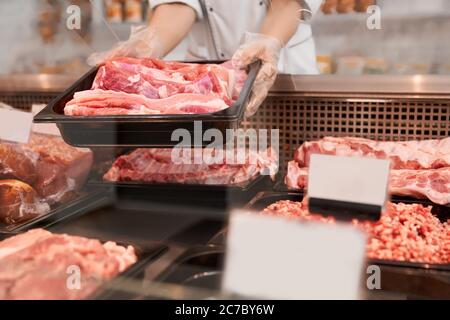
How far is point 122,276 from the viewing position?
1.10 metres

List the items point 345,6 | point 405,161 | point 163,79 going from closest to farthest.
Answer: point 163,79
point 405,161
point 345,6

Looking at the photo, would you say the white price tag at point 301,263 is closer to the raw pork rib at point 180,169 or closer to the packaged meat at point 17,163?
the raw pork rib at point 180,169

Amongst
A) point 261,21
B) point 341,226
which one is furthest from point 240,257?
point 261,21

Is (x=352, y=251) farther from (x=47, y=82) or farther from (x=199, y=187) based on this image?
(x=47, y=82)

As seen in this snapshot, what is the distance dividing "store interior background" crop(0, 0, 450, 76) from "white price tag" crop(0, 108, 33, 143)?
16.6 inches

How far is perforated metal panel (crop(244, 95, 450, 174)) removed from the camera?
1688 millimetres

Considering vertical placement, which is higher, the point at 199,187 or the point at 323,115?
the point at 323,115

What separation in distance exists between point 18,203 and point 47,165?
0.23m

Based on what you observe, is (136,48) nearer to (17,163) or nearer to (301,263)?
(17,163)

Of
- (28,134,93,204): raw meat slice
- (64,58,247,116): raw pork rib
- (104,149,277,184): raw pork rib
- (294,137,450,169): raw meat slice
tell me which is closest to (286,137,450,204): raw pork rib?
(294,137,450,169): raw meat slice

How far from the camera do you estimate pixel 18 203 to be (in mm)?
1528

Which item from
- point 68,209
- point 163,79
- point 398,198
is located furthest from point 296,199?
point 68,209

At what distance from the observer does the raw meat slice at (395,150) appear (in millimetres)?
1594
